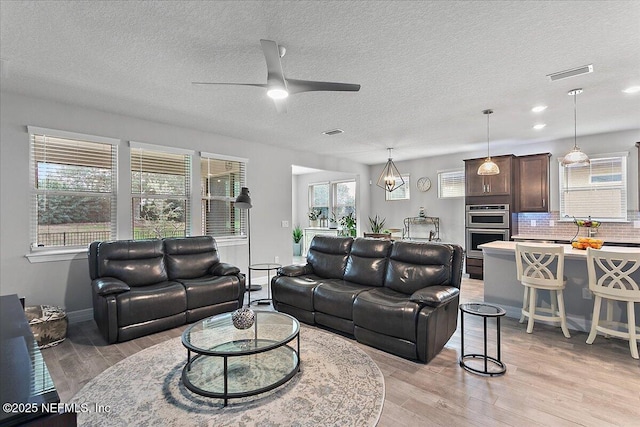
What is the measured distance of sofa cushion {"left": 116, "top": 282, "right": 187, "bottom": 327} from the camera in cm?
336

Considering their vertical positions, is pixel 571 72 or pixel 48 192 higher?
pixel 571 72

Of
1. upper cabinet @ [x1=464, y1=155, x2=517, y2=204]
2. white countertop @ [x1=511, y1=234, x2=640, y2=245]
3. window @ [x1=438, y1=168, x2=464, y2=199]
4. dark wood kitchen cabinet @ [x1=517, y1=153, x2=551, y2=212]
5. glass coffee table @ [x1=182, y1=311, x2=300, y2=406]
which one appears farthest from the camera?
window @ [x1=438, y1=168, x2=464, y2=199]

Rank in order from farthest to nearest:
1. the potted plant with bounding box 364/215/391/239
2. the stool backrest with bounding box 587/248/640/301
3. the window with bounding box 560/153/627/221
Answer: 1. the potted plant with bounding box 364/215/391/239
2. the window with bounding box 560/153/627/221
3. the stool backrest with bounding box 587/248/640/301

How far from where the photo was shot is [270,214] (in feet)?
20.8

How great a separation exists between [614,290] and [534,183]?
3.58 meters

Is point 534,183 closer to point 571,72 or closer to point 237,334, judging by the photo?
point 571,72

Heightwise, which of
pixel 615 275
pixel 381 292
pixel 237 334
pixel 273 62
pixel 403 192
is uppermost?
pixel 273 62

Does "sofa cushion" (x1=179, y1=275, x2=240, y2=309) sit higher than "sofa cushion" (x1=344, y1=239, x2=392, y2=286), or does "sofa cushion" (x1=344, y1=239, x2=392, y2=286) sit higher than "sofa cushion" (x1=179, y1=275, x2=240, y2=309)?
"sofa cushion" (x1=344, y1=239, x2=392, y2=286)

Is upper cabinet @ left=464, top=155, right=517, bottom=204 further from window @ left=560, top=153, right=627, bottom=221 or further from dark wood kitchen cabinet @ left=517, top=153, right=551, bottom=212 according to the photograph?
window @ left=560, top=153, right=627, bottom=221

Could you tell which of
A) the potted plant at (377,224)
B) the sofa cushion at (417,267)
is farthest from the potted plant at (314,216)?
the sofa cushion at (417,267)

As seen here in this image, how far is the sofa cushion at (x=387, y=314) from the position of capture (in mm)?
2906

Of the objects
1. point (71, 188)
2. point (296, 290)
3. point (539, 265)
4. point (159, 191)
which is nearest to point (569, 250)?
point (539, 265)

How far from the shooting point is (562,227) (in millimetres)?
6035

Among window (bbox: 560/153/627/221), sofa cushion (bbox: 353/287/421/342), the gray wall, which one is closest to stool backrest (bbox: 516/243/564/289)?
sofa cushion (bbox: 353/287/421/342)
